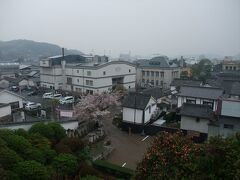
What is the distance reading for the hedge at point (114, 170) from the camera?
15.5 m

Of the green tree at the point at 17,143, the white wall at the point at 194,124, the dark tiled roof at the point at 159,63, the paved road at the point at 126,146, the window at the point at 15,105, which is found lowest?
the paved road at the point at 126,146

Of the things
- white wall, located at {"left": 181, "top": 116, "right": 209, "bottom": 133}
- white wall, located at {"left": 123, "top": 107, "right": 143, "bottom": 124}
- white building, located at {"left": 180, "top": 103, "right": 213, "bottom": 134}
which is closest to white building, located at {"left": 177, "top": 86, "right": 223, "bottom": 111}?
white building, located at {"left": 180, "top": 103, "right": 213, "bottom": 134}

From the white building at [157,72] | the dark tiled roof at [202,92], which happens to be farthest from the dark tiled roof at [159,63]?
the dark tiled roof at [202,92]

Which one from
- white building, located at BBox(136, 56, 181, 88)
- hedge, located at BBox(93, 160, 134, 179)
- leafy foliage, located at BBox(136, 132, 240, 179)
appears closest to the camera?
leafy foliage, located at BBox(136, 132, 240, 179)

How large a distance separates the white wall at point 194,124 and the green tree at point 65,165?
13093 mm

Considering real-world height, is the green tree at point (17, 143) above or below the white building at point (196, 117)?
above

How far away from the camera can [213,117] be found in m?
22.3

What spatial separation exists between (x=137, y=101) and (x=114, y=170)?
11.0 m

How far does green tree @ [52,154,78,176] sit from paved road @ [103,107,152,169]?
5513 millimetres

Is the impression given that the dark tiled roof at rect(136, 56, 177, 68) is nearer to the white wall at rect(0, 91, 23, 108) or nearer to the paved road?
the paved road

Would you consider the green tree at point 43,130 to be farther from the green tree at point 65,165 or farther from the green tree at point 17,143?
the green tree at point 65,165

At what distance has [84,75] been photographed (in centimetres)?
4450

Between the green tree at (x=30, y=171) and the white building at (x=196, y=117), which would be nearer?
the green tree at (x=30, y=171)

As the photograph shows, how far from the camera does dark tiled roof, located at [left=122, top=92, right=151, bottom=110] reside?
25508 mm
